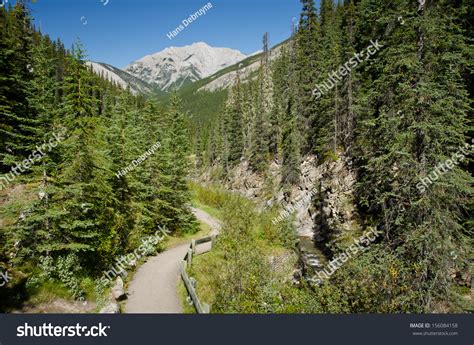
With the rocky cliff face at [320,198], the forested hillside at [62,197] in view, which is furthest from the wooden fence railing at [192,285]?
the rocky cliff face at [320,198]

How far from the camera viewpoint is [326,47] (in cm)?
4672

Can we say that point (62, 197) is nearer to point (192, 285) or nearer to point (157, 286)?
point (157, 286)

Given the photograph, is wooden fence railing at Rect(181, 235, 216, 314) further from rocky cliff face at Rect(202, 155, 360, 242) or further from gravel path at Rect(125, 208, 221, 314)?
rocky cliff face at Rect(202, 155, 360, 242)

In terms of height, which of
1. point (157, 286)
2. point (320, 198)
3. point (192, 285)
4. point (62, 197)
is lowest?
point (157, 286)

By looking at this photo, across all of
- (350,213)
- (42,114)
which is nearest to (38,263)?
(42,114)

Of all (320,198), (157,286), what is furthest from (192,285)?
(320,198)

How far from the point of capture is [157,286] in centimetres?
1658

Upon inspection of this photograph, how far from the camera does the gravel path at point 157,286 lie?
14.0 m

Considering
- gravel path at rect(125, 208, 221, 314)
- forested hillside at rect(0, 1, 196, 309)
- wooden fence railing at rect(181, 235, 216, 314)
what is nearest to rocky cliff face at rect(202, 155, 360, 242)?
wooden fence railing at rect(181, 235, 216, 314)

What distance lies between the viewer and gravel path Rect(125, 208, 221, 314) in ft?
45.9

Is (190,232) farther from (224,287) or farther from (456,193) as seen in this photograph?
(456,193)

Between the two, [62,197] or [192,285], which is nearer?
[62,197]

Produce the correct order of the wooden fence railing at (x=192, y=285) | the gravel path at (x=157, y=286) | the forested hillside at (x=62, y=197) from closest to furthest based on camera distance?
the wooden fence railing at (x=192, y=285) < the forested hillside at (x=62, y=197) < the gravel path at (x=157, y=286)

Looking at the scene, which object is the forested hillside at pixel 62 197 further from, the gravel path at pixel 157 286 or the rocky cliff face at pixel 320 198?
the rocky cliff face at pixel 320 198
